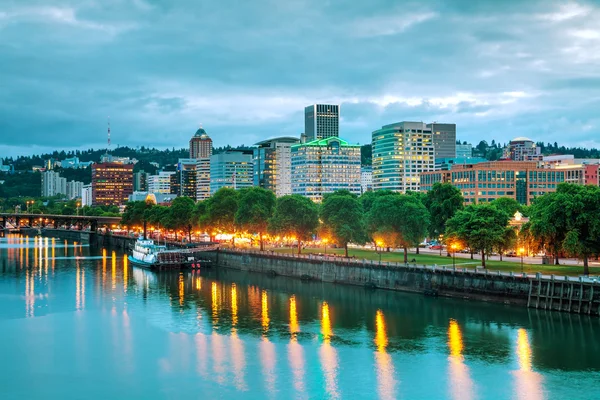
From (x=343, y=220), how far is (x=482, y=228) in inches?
1320

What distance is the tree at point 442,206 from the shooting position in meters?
134

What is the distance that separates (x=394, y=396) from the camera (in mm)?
53469

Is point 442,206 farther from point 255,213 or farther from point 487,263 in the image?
point 255,213

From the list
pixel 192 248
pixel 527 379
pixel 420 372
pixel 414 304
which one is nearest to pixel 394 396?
pixel 420 372

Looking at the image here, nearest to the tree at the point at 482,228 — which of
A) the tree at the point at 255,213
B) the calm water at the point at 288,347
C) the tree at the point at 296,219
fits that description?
the calm water at the point at 288,347

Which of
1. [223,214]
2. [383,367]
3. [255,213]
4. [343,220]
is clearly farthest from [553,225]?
[223,214]

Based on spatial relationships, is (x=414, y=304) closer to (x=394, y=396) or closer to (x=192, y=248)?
(x=394, y=396)

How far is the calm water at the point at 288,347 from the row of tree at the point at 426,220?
10.8 metres

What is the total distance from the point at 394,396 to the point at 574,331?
27.1 m

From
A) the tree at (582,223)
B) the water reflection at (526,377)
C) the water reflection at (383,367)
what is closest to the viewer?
the water reflection at (526,377)

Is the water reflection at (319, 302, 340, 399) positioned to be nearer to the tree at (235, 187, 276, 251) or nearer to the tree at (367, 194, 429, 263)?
the tree at (367, 194, 429, 263)

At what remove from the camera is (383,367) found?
61250mm

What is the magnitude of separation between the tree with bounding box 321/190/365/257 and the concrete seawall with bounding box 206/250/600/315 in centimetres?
565

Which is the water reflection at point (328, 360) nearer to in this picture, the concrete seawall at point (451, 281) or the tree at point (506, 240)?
the concrete seawall at point (451, 281)
